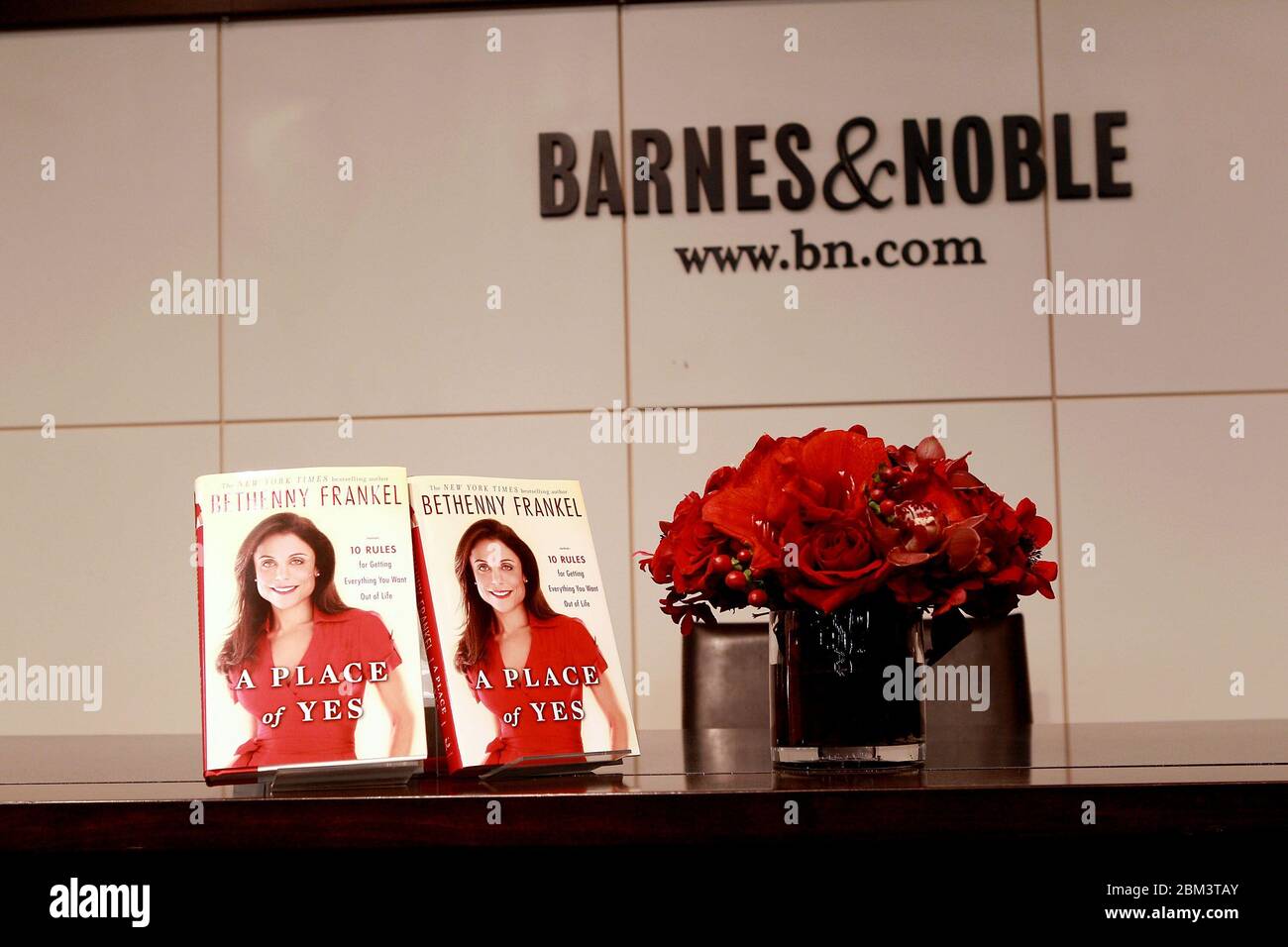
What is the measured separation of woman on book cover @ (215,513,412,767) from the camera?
1.08 meters

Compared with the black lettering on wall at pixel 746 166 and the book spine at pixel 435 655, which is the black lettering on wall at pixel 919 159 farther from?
the book spine at pixel 435 655

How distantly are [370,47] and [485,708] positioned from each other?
2.66 m

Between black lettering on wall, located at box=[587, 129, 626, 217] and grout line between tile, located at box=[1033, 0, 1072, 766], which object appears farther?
black lettering on wall, located at box=[587, 129, 626, 217]

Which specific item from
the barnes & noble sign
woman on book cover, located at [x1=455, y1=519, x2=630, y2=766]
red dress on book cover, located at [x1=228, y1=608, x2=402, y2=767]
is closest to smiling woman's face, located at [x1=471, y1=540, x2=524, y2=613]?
woman on book cover, located at [x1=455, y1=519, x2=630, y2=766]

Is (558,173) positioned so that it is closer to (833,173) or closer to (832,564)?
(833,173)

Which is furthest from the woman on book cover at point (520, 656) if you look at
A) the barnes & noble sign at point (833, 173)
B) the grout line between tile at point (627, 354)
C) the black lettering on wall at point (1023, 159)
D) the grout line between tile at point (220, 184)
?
the black lettering on wall at point (1023, 159)

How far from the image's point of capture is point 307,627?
44.1 inches

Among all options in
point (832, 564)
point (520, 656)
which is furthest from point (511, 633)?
point (832, 564)

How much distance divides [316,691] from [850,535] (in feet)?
1.71

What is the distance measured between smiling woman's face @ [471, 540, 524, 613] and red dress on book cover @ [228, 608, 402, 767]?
0.37ft

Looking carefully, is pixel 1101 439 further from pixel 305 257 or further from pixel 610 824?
pixel 610 824

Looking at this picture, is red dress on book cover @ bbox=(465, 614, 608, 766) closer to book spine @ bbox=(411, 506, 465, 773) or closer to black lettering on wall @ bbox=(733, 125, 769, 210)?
book spine @ bbox=(411, 506, 465, 773)

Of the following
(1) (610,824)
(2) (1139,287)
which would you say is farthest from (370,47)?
(1) (610,824)
